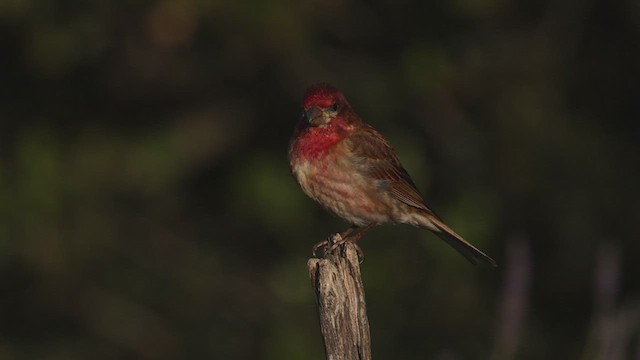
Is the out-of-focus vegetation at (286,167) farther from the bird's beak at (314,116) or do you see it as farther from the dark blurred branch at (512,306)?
the dark blurred branch at (512,306)

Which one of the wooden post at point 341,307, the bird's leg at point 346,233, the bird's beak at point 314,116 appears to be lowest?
the wooden post at point 341,307

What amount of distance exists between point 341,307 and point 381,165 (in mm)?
1845

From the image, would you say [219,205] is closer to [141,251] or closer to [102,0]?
[141,251]

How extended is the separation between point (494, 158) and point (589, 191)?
62cm

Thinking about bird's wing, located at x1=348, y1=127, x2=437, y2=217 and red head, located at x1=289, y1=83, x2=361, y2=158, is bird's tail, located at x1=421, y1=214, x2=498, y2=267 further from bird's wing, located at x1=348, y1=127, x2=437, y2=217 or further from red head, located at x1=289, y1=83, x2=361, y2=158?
red head, located at x1=289, y1=83, x2=361, y2=158

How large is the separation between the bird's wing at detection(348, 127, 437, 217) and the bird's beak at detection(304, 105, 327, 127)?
0.23 m

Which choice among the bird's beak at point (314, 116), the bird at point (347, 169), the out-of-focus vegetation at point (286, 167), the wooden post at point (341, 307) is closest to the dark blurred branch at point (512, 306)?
the wooden post at point (341, 307)

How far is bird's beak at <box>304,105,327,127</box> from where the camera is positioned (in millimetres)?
5555

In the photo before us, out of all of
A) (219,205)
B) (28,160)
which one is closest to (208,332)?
(219,205)

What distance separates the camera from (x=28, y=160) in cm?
862

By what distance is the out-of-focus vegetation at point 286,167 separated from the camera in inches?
329

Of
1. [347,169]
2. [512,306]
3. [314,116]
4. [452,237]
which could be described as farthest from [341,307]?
[452,237]

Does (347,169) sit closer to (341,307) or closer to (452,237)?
(452,237)

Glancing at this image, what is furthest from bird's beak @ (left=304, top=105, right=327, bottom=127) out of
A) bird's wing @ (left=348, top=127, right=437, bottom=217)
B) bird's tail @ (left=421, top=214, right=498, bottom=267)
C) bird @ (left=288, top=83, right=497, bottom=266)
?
bird's tail @ (left=421, top=214, right=498, bottom=267)
